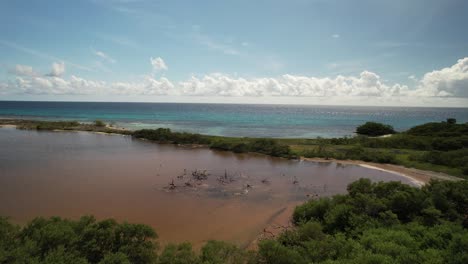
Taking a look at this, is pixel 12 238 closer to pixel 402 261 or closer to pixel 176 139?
pixel 402 261

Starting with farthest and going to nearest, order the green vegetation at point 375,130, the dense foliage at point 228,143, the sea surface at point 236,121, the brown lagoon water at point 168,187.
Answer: the sea surface at point 236,121
the green vegetation at point 375,130
the dense foliage at point 228,143
the brown lagoon water at point 168,187

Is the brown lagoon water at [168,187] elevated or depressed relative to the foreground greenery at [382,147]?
depressed

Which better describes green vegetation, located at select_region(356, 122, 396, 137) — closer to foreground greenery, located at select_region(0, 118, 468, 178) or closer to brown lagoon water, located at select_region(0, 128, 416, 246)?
foreground greenery, located at select_region(0, 118, 468, 178)

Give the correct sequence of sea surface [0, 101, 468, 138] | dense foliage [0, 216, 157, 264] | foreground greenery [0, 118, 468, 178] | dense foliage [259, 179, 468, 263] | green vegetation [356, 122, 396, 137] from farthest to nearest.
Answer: sea surface [0, 101, 468, 138], green vegetation [356, 122, 396, 137], foreground greenery [0, 118, 468, 178], dense foliage [259, 179, 468, 263], dense foliage [0, 216, 157, 264]

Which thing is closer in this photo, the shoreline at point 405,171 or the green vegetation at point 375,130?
the shoreline at point 405,171

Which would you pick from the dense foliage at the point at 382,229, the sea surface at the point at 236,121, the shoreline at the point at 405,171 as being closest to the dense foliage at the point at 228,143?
the shoreline at the point at 405,171

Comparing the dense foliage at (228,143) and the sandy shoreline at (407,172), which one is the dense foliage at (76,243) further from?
the dense foliage at (228,143)

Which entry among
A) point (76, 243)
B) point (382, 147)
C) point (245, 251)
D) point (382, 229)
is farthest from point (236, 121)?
point (76, 243)

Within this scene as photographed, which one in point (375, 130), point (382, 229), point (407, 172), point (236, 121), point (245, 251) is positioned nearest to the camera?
point (245, 251)

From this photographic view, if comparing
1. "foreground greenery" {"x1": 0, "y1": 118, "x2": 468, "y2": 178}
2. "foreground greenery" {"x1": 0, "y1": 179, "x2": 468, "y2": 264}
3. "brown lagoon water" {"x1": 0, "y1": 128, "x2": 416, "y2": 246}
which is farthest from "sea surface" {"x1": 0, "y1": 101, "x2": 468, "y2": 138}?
"foreground greenery" {"x1": 0, "y1": 179, "x2": 468, "y2": 264}

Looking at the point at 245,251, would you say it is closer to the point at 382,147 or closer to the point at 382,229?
the point at 382,229
